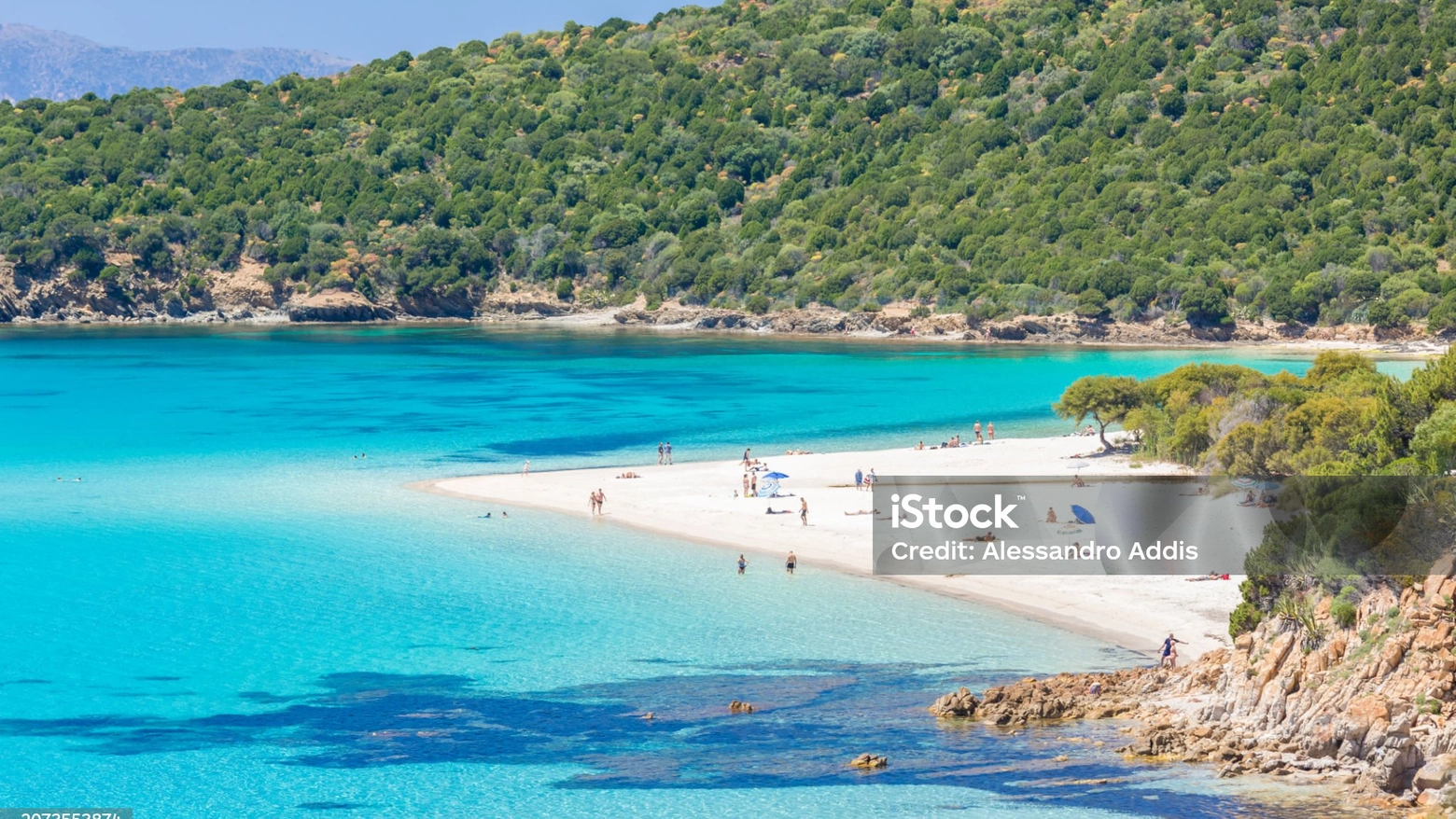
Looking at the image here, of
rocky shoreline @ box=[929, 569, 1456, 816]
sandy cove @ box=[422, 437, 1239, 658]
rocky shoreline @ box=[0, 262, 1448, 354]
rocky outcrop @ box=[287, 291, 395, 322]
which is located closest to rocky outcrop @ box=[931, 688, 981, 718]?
rocky shoreline @ box=[929, 569, 1456, 816]

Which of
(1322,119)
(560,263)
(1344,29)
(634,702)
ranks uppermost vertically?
(1344,29)

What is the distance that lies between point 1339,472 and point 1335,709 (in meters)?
6.54

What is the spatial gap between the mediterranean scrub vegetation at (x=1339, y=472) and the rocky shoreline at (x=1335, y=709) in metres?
0.49

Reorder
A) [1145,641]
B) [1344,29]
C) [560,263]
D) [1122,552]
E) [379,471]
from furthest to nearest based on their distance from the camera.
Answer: [560,263], [1344,29], [379,471], [1122,552], [1145,641]

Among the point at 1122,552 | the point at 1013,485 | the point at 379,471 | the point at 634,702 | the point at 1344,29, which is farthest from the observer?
the point at 1344,29

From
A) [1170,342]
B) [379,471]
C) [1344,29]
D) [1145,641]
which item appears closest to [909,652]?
[1145,641]

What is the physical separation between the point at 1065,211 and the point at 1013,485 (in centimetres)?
9999

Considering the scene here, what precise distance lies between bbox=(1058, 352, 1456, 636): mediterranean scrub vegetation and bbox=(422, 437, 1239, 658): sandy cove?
3259mm

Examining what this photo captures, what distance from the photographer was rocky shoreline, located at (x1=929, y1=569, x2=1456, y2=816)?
22.2 meters

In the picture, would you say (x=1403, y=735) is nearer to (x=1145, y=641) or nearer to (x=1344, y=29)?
(x=1145, y=641)

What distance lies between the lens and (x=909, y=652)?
108 feet

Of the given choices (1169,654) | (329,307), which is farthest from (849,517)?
(329,307)

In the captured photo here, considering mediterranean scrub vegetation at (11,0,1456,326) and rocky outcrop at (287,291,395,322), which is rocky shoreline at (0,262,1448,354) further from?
mediterranean scrub vegetation at (11,0,1456,326)

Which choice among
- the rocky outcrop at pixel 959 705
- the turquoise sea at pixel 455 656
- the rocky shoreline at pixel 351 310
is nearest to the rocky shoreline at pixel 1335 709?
the rocky outcrop at pixel 959 705
